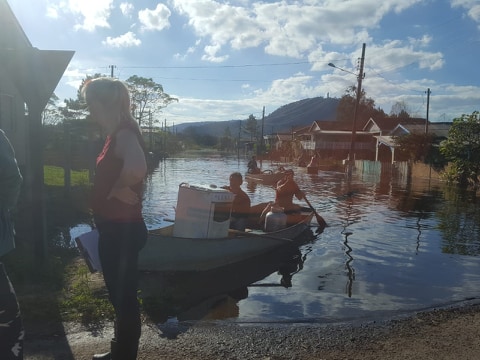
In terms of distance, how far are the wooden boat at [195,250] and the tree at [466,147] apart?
23.4 metres

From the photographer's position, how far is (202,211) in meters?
7.51

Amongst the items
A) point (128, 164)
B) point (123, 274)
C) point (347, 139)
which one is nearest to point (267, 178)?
point (123, 274)

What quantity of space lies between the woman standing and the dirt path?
2.98 feet

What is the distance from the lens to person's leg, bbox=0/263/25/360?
9.59 feet

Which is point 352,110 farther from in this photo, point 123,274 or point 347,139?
point 123,274

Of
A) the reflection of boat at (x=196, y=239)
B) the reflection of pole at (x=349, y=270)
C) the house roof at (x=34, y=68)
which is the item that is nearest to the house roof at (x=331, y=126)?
the reflection of pole at (x=349, y=270)

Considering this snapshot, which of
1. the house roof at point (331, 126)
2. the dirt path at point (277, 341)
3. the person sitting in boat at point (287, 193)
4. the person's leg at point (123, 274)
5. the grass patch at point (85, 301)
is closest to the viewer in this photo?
the person's leg at point (123, 274)

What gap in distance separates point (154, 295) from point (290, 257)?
4.17 m

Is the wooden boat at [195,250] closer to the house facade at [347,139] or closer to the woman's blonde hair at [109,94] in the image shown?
the woman's blonde hair at [109,94]

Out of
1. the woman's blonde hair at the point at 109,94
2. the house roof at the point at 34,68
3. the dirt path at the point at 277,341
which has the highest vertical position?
the house roof at the point at 34,68

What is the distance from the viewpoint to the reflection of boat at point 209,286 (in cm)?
582

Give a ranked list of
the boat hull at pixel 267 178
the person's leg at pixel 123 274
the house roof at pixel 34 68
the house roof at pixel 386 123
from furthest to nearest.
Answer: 1. the house roof at pixel 386 123
2. the boat hull at pixel 267 178
3. the house roof at pixel 34 68
4. the person's leg at pixel 123 274

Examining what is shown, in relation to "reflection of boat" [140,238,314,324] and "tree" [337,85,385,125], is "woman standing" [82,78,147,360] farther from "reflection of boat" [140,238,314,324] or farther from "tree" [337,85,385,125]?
"tree" [337,85,385,125]

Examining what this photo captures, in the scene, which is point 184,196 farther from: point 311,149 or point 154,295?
point 311,149
